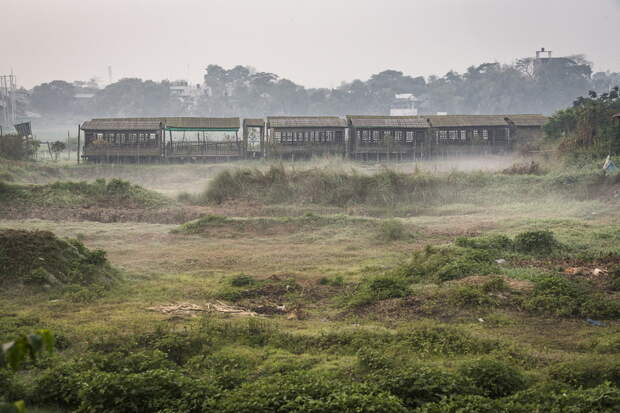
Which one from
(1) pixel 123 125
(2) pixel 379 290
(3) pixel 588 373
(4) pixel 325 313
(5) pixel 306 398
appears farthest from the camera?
(1) pixel 123 125

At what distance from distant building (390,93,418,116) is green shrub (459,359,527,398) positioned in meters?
96.3

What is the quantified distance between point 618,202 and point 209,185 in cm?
1851

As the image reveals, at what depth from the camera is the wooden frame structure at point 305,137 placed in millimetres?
48688

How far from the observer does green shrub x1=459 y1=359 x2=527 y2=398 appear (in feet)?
28.9

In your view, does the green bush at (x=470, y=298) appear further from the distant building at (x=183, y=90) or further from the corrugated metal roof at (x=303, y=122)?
the distant building at (x=183, y=90)

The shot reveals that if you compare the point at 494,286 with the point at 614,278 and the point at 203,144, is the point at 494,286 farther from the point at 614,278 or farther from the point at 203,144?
the point at 203,144

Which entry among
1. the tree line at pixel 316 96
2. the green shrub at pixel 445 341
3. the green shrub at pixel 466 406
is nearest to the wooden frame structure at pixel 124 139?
the green shrub at pixel 445 341

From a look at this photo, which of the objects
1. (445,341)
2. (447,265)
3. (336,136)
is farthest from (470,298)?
(336,136)

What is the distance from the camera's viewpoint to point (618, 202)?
2539 centimetres

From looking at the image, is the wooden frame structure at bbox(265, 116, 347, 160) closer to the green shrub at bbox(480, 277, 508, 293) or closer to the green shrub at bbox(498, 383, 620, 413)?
the green shrub at bbox(480, 277, 508, 293)

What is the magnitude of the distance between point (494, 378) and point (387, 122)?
42147mm

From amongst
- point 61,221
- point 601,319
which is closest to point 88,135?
point 61,221

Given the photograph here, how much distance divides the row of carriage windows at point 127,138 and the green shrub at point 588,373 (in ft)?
138

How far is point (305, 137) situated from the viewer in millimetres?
49406
